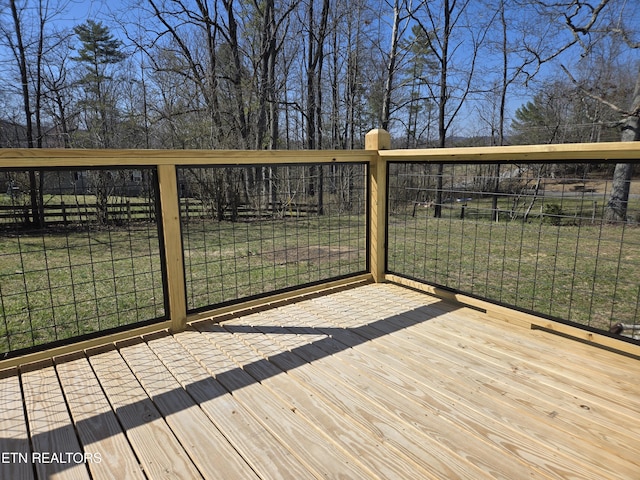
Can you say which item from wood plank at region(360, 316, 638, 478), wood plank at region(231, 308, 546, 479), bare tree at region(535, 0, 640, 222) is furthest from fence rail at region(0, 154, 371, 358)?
bare tree at region(535, 0, 640, 222)

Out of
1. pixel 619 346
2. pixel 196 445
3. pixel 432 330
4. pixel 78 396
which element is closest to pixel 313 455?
pixel 196 445

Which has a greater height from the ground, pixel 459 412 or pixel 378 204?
pixel 378 204

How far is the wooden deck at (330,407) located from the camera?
136cm

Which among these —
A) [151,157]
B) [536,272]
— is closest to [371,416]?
[151,157]

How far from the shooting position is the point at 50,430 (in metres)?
1.54

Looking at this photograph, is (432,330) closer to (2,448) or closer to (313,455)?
(313,455)

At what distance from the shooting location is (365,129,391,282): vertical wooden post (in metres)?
3.13

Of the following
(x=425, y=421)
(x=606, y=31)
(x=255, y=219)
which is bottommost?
(x=425, y=421)

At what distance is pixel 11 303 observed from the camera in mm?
4043

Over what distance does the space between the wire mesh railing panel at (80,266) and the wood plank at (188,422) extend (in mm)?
530

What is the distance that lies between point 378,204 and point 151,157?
67.1 inches

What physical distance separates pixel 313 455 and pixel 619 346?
5.57 feet

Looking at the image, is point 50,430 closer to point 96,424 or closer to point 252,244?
point 96,424

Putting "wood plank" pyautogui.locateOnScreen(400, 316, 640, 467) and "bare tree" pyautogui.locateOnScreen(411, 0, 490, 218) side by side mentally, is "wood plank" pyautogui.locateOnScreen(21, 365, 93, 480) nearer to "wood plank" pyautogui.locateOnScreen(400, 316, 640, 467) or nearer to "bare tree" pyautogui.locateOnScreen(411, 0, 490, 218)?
"wood plank" pyautogui.locateOnScreen(400, 316, 640, 467)
